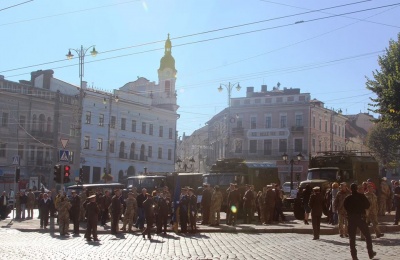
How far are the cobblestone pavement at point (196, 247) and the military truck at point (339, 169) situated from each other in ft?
26.1

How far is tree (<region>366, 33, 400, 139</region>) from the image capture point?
26.3m

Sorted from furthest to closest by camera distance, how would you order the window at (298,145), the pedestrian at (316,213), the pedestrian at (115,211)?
the window at (298,145) < the pedestrian at (115,211) < the pedestrian at (316,213)

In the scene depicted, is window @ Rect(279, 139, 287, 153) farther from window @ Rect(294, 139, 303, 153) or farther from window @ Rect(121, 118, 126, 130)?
window @ Rect(121, 118, 126, 130)

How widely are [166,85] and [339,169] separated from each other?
52.9m

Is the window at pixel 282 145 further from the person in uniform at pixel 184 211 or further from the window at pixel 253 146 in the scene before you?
the person in uniform at pixel 184 211

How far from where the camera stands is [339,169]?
93.2 feet

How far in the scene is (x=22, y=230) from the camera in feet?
84.0

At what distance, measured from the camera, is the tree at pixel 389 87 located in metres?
26.3

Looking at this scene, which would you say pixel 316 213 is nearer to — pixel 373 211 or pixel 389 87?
pixel 373 211

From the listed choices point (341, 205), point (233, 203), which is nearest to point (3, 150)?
point (233, 203)

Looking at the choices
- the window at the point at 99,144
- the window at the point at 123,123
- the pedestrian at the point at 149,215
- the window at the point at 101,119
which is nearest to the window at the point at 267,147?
the window at the point at 123,123

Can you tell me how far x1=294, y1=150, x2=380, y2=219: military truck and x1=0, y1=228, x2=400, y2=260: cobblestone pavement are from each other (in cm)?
795

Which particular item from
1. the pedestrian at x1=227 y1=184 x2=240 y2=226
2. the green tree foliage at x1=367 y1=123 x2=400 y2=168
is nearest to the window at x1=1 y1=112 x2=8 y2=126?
the pedestrian at x1=227 y1=184 x2=240 y2=226

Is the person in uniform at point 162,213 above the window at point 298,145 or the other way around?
the other way around
